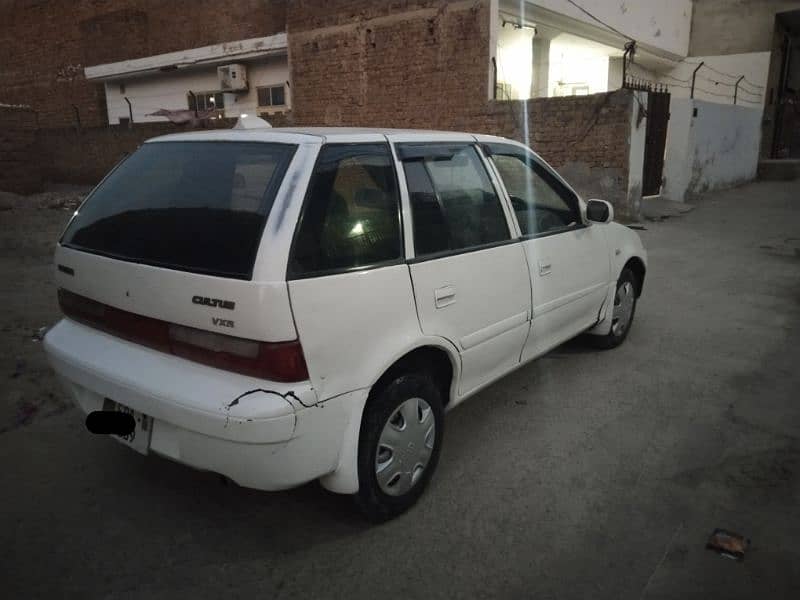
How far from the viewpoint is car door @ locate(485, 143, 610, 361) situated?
3445 mm

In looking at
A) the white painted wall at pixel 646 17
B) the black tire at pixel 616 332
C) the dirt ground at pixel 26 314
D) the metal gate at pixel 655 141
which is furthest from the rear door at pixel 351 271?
the white painted wall at pixel 646 17

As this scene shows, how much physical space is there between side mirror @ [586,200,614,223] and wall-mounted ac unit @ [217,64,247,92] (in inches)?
583

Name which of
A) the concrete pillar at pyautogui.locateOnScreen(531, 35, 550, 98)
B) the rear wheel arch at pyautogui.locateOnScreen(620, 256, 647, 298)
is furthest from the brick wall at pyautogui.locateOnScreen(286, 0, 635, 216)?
the rear wheel arch at pyautogui.locateOnScreen(620, 256, 647, 298)

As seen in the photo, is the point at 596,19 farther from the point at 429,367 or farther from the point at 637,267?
the point at 429,367

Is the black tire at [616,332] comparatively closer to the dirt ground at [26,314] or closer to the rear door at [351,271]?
the rear door at [351,271]

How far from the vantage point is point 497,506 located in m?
2.74

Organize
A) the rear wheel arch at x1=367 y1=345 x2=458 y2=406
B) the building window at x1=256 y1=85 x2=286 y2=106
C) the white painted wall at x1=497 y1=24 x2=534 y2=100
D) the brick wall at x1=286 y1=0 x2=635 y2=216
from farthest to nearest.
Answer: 1. the building window at x1=256 y1=85 x2=286 y2=106
2. the white painted wall at x1=497 y1=24 x2=534 y2=100
3. the brick wall at x1=286 y1=0 x2=635 y2=216
4. the rear wheel arch at x1=367 y1=345 x2=458 y2=406

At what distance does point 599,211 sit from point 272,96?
47.4ft

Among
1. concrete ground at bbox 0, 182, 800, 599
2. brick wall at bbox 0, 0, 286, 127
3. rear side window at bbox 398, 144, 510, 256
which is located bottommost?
concrete ground at bbox 0, 182, 800, 599

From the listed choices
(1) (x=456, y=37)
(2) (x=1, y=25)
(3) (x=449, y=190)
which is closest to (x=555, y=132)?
(1) (x=456, y=37)

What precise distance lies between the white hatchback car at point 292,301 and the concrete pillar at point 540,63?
12939 mm

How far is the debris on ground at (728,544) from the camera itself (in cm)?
240

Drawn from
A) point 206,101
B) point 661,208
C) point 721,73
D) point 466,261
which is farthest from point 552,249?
point 721,73

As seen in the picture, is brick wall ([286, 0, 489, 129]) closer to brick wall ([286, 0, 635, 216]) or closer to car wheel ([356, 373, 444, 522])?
brick wall ([286, 0, 635, 216])
